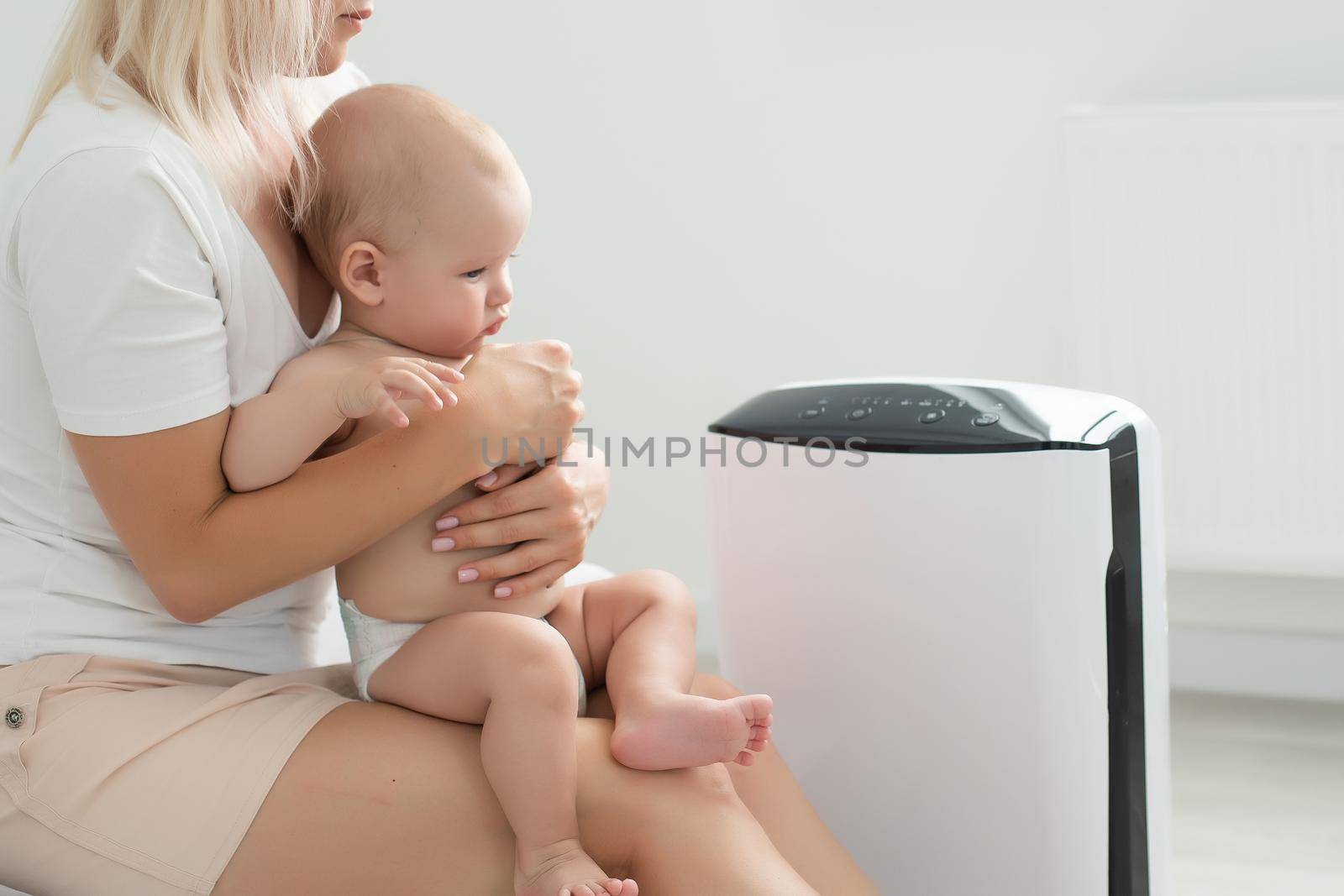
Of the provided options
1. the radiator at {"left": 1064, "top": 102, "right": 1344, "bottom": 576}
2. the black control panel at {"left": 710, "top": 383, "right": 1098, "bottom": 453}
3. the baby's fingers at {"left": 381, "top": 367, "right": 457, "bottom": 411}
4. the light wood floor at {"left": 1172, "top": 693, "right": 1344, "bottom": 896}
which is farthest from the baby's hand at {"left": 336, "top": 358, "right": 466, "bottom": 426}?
the radiator at {"left": 1064, "top": 102, "right": 1344, "bottom": 576}

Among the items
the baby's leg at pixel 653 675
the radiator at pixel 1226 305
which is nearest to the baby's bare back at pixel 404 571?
the baby's leg at pixel 653 675

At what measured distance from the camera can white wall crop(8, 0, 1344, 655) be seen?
2.11m

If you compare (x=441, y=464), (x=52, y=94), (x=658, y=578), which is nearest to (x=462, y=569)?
(x=441, y=464)

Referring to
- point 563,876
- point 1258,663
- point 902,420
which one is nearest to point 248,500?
point 563,876

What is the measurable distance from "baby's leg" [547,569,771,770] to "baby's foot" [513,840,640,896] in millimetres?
87

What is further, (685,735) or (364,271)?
(364,271)

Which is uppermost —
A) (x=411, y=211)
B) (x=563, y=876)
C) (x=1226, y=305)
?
(x=411, y=211)

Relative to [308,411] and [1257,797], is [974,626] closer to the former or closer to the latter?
[308,411]

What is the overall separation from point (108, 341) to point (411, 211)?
269 millimetres

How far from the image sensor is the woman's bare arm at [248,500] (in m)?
0.96

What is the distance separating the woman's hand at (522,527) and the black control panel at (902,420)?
233 millimetres

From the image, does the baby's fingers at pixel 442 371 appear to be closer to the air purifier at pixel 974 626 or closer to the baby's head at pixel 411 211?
the baby's head at pixel 411 211

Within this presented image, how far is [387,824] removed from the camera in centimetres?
93

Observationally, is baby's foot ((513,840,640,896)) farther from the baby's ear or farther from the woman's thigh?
the baby's ear
